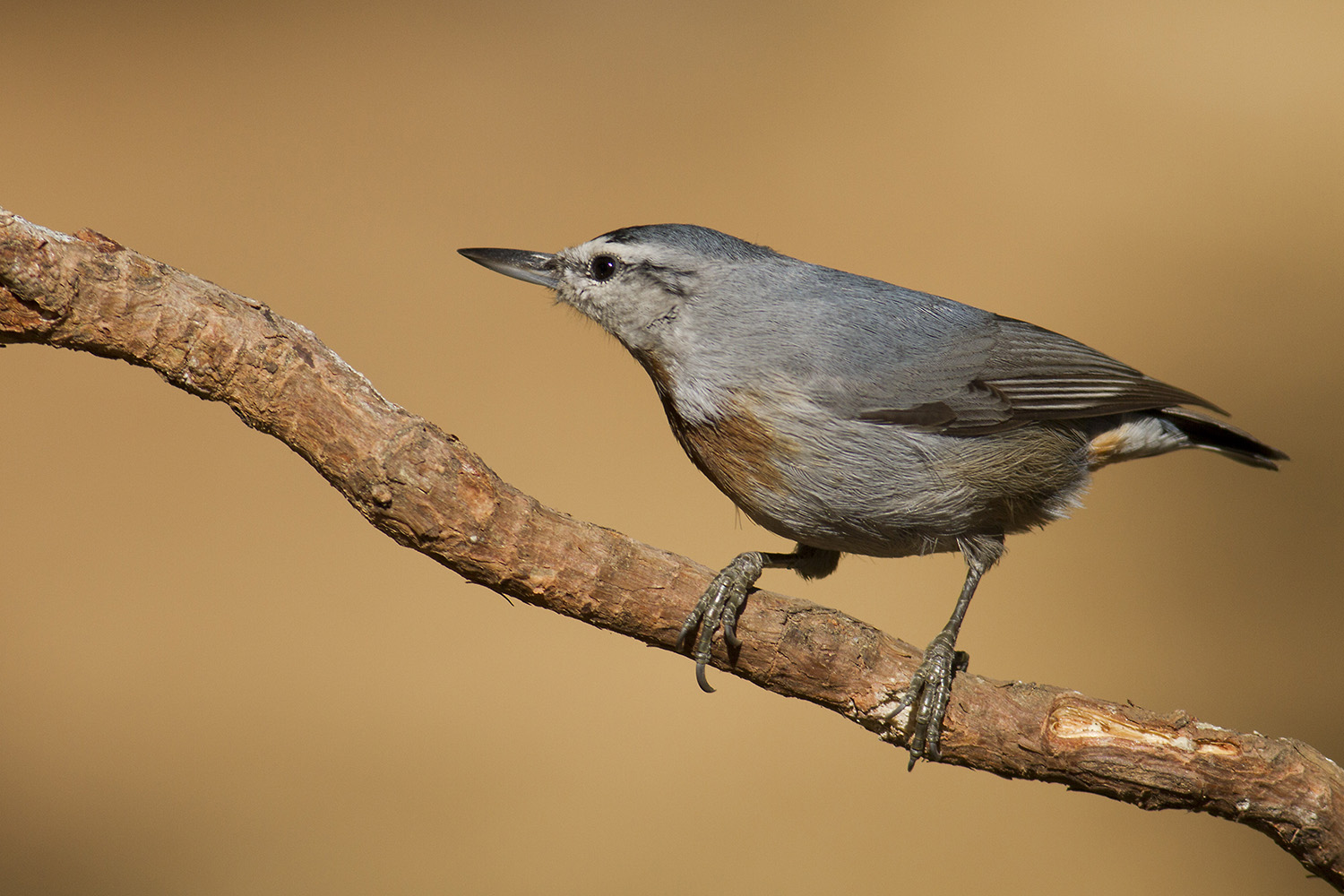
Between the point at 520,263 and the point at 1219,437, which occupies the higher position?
the point at 1219,437

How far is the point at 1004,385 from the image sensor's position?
7.72 ft

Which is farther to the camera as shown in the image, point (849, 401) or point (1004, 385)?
point (1004, 385)

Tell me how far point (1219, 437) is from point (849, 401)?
4.21 ft

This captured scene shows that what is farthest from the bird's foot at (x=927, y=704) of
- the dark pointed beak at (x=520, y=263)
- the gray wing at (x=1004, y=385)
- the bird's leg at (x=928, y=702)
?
the dark pointed beak at (x=520, y=263)

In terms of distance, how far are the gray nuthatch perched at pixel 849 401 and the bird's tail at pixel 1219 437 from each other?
0.57ft

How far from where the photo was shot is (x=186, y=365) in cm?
171

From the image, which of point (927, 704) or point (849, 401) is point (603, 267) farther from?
point (927, 704)

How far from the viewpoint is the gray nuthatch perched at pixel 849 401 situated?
2.09m

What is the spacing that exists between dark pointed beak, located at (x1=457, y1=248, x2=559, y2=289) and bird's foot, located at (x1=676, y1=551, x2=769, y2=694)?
85cm

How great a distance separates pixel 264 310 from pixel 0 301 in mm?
398

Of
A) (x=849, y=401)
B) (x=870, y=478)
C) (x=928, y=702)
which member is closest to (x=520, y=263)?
(x=849, y=401)

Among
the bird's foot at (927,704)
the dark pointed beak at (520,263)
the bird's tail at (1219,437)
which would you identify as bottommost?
the bird's foot at (927,704)

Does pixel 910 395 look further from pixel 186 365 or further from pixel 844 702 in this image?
pixel 186 365

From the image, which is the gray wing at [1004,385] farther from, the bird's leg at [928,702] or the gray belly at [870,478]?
the bird's leg at [928,702]
